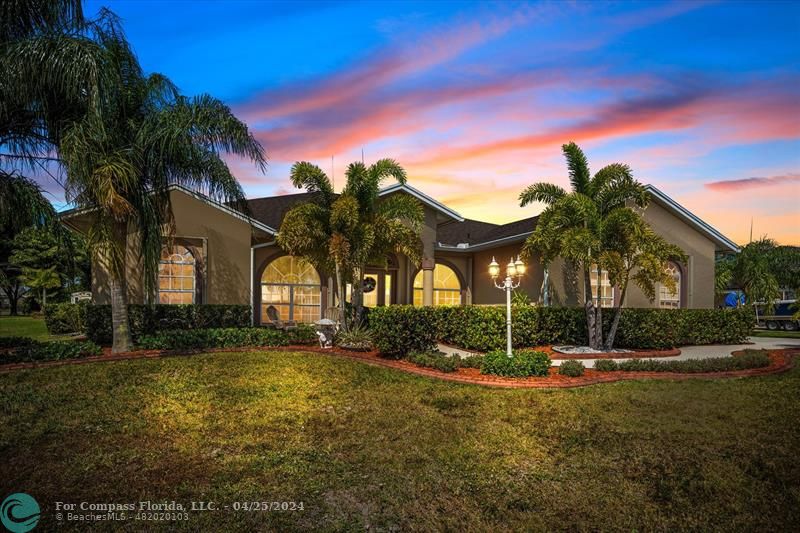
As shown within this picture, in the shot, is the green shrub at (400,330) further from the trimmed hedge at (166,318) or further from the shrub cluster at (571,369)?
the trimmed hedge at (166,318)

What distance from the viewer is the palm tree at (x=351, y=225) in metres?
13.3

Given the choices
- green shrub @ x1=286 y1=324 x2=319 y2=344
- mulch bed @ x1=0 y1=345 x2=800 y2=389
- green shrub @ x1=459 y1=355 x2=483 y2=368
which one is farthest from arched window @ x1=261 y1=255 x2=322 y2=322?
green shrub @ x1=459 y1=355 x2=483 y2=368

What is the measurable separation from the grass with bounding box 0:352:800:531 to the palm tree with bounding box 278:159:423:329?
4.33 meters

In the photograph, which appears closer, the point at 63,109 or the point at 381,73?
the point at 63,109

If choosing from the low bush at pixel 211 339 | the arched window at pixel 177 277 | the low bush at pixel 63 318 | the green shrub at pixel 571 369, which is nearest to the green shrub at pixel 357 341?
the low bush at pixel 211 339

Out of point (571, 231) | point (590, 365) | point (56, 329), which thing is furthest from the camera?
point (56, 329)

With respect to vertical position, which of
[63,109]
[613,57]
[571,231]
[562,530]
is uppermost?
[613,57]

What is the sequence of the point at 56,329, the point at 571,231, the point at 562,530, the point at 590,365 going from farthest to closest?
the point at 56,329 → the point at 571,231 → the point at 590,365 → the point at 562,530

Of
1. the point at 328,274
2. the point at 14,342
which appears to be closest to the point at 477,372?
the point at 328,274

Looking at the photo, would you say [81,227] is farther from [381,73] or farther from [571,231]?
[571,231]

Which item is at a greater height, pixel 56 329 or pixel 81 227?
pixel 81 227

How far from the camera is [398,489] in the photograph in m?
5.12

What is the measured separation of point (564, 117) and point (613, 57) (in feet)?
8.55

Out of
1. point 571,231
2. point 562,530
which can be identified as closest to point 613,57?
point 571,231
